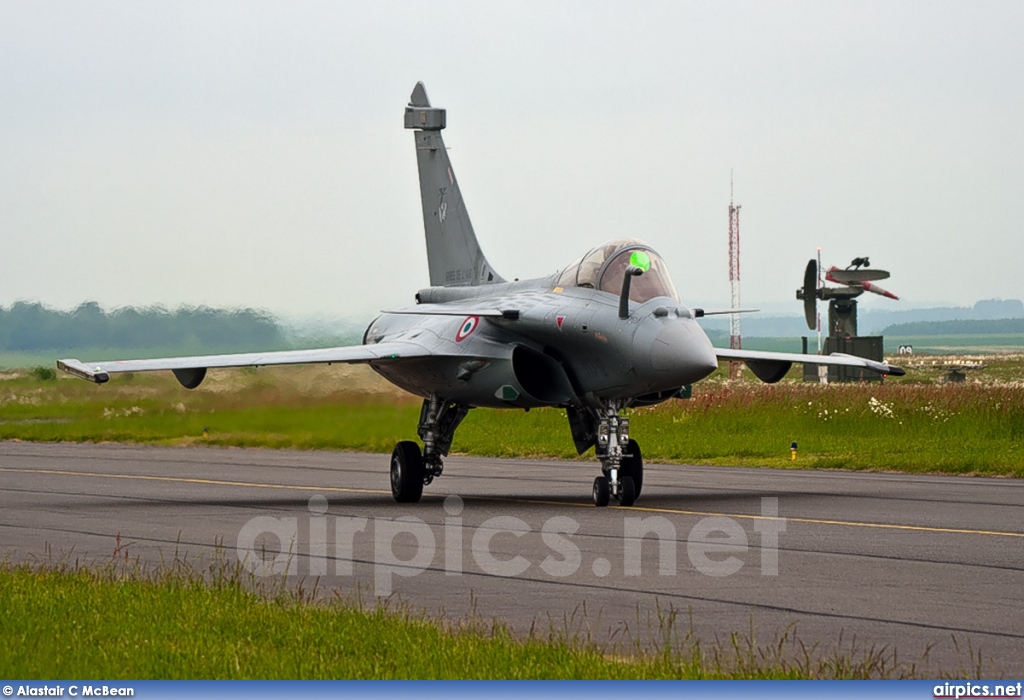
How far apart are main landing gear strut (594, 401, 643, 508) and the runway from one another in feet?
1.00

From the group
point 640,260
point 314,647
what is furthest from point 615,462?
point 314,647

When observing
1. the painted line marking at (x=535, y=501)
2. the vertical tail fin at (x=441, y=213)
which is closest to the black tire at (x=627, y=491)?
the painted line marking at (x=535, y=501)

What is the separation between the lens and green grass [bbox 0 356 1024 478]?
1078 inches

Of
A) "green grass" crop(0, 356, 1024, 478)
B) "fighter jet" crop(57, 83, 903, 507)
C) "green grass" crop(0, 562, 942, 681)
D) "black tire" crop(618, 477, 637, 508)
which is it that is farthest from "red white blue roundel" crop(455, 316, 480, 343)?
"green grass" crop(0, 562, 942, 681)

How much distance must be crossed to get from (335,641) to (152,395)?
938 inches

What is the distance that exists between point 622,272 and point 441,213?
6.88 m

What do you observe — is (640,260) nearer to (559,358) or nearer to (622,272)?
(622,272)

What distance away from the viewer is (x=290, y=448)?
33125 mm

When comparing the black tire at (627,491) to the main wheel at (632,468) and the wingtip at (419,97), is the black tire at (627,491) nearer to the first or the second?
the main wheel at (632,468)

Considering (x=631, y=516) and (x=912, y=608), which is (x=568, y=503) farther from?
(x=912, y=608)

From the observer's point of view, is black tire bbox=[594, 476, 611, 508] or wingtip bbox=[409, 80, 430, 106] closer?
black tire bbox=[594, 476, 611, 508]

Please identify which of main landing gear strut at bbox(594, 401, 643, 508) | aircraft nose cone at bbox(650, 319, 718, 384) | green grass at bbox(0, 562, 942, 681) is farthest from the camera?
main landing gear strut at bbox(594, 401, 643, 508)

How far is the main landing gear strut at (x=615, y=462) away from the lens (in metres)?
17.2

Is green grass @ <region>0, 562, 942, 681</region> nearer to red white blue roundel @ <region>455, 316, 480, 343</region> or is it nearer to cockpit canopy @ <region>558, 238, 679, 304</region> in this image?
cockpit canopy @ <region>558, 238, 679, 304</region>
